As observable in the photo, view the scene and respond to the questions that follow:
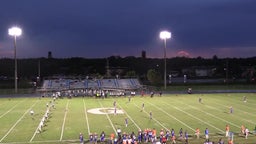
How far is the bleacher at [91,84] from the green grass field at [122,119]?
21.1m

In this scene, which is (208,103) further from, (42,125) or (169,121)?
(42,125)

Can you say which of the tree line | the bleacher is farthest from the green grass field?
the tree line

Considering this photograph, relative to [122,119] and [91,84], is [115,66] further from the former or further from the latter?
[122,119]

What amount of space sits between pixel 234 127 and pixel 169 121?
5686 millimetres

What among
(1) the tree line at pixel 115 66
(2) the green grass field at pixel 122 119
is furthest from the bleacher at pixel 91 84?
(1) the tree line at pixel 115 66

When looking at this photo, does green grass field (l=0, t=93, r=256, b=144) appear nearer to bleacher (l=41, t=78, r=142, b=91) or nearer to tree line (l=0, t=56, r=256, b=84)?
bleacher (l=41, t=78, r=142, b=91)

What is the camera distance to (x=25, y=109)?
4391 centimetres

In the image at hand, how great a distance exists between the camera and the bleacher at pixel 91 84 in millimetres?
70188

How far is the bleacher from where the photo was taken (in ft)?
230

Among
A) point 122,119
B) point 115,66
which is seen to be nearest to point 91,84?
point 122,119

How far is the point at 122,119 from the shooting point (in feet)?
118

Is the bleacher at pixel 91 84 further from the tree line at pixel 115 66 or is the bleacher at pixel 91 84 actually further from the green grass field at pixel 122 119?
the tree line at pixel 115 66

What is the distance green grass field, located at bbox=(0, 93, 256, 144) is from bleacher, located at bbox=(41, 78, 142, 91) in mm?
21071

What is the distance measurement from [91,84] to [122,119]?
3752 cm
